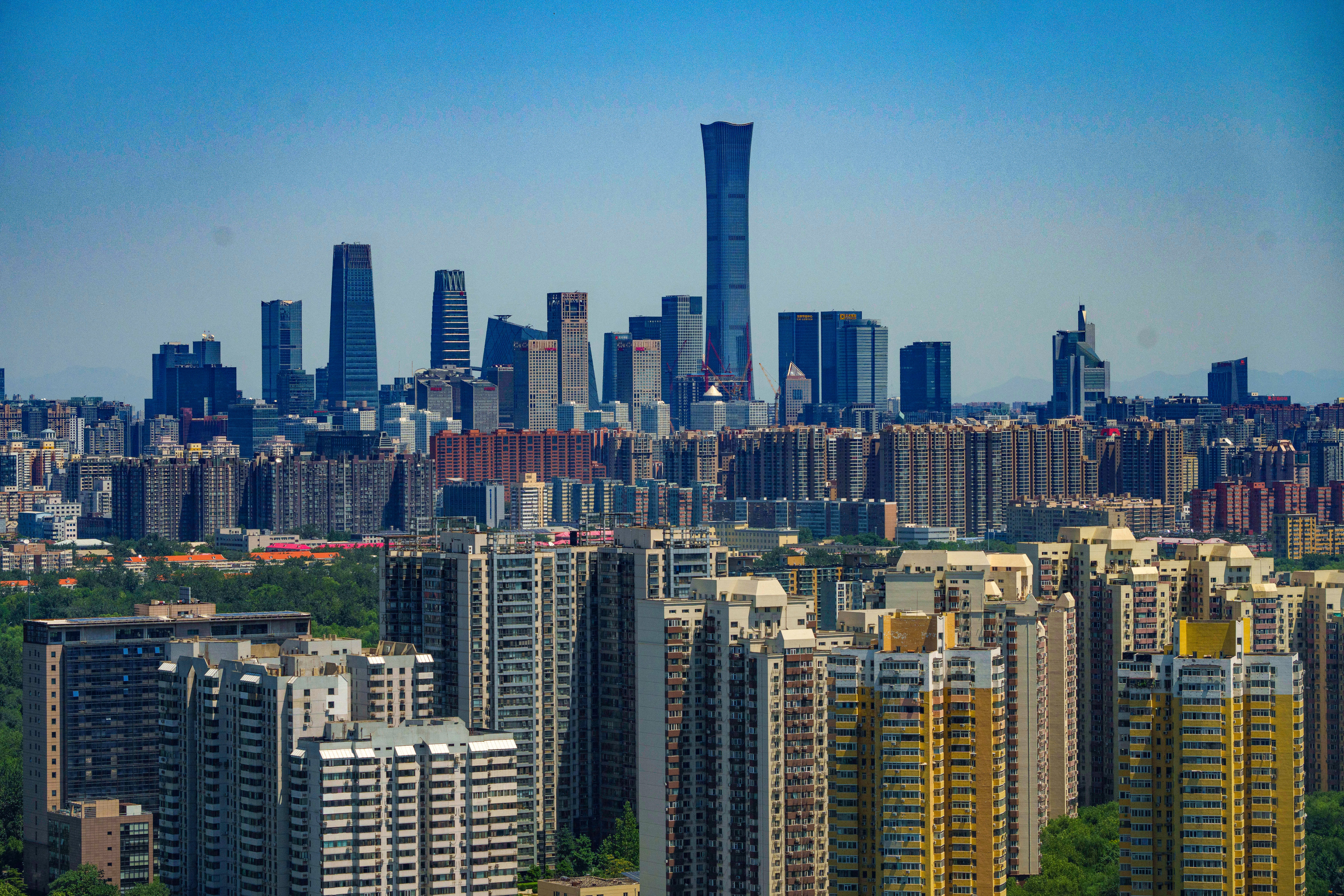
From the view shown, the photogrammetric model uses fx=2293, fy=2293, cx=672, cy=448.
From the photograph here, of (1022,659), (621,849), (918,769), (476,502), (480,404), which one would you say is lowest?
(621,849)

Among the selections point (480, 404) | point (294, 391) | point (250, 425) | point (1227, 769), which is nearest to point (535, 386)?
point (480, 404)

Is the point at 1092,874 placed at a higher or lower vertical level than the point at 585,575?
lower

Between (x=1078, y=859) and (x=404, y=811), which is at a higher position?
(x=404, y=811)

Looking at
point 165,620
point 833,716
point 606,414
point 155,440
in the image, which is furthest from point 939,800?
point 606,414

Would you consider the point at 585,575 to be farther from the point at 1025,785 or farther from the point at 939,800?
the point at 939,800

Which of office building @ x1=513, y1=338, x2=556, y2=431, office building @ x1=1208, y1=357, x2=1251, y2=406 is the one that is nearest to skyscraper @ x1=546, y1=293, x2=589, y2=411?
office building @ x1=513, y1=338, x2=556, y2=431

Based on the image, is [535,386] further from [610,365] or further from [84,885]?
[84,885]

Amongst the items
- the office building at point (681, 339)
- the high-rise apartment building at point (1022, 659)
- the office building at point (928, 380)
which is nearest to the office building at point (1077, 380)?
the office building at point (928, 380)
